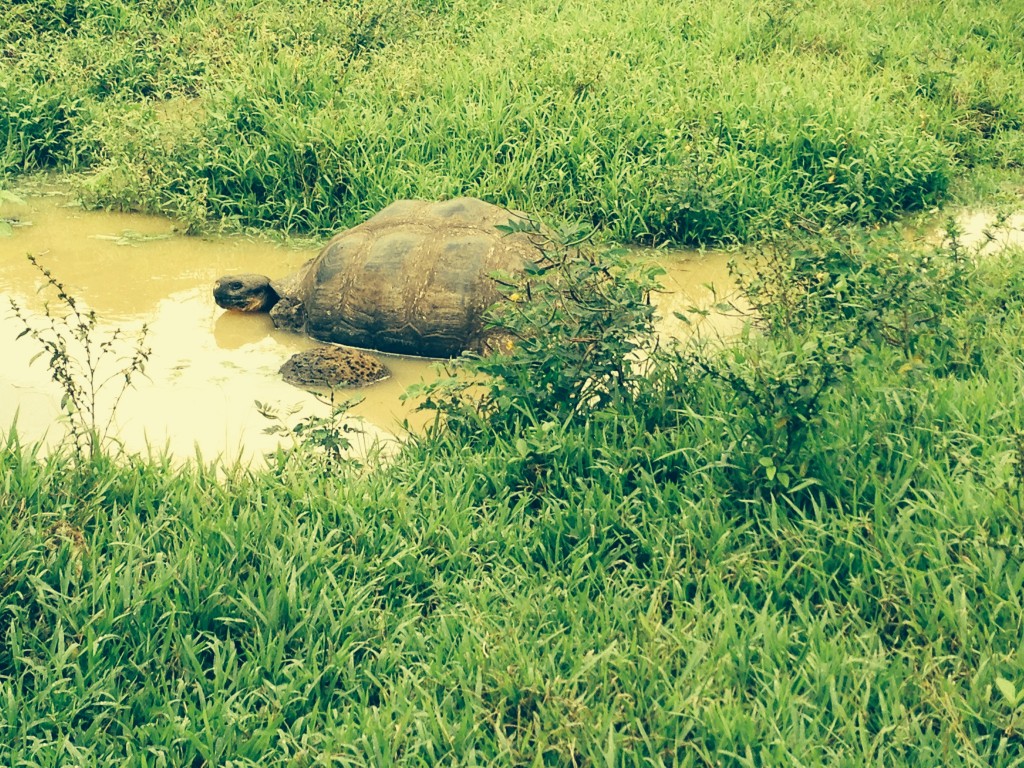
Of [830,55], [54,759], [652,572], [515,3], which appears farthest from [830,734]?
[515,3]

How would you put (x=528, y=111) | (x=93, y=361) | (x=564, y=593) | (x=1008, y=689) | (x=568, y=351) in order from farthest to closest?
(x=528, y=111) → (x=93, y=361) → (x=568, y=351) → (x=564, y=593) → (x=1008, y=689)

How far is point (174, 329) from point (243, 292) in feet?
1.23

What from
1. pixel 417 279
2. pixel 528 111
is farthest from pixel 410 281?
pixel 528 111

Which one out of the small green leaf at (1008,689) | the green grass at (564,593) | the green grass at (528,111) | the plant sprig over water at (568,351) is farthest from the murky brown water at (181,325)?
the small green leaf at (1008,689)

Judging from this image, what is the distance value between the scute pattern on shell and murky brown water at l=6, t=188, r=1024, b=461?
169 millimetres

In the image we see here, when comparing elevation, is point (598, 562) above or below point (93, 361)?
above

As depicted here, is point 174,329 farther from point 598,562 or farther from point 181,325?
point 598,562

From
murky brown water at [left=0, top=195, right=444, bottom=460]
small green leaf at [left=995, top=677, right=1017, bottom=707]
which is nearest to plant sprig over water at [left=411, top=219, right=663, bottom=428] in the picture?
murky brown water at [left=0, top=195, right=444, bottom=460]

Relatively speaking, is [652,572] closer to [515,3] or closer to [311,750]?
[311,750]

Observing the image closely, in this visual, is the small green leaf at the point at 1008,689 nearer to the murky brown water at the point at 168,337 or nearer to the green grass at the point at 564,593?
the green grass at the point at 564,593

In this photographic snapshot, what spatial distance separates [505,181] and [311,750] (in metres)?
4.50

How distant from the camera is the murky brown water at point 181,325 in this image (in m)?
4.44

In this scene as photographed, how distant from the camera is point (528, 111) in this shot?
6.92 meters

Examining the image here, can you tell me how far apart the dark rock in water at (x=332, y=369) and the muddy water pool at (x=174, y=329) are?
0.06 meters
